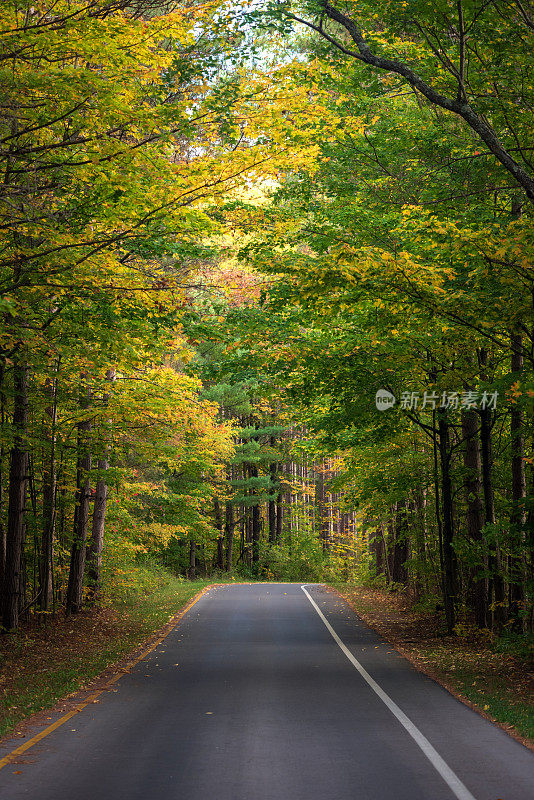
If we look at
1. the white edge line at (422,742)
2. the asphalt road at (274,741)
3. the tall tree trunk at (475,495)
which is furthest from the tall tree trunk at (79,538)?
the tall tree trunk at (475,495)

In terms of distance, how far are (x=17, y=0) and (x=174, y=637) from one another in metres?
13.0

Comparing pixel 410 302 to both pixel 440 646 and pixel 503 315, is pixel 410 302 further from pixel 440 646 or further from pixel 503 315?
pixel 440 646

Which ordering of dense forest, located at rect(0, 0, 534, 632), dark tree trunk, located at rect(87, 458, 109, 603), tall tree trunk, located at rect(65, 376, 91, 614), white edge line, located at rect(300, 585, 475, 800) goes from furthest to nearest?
dark tree trunk, located at rect(87, 458, 109, 603), tall tree trunk, located at rect(65, 376, 91, 614), dense forest, located at rect(0, 0, 534, 632), white edge line, located at rect(300, 585, 475, 800)

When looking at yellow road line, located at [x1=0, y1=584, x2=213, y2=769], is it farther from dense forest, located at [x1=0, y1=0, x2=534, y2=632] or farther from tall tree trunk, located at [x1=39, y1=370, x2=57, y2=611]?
dense forest, located at [x1=0, y1=0, x2=534, y2=632]

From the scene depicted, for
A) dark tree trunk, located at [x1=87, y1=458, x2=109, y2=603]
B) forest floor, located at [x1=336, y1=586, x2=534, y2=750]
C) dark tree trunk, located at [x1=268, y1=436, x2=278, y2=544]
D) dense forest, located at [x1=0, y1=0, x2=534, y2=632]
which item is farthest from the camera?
dark tree trunk, located at [x1=268, y1=436, x2=278, y2=544]

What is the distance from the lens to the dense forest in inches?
384

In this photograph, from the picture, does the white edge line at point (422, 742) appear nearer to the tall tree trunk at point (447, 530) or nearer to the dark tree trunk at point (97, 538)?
the tall tree trunk at point (447, 530)

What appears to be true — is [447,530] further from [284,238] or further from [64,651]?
[64,651]

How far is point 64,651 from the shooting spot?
1435cm

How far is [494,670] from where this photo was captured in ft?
39.7

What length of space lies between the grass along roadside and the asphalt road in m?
0.70

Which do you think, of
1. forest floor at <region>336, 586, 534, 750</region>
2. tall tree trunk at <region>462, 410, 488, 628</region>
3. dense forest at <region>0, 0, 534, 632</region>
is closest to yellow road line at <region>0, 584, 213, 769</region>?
dense forest at <region>0, 0, 534, 632</region>

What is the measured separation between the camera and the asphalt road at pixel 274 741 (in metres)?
5.98

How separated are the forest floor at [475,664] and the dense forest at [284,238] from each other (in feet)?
2.11
